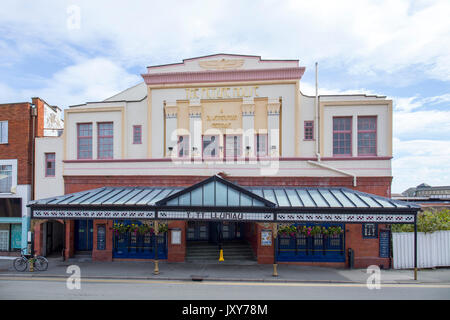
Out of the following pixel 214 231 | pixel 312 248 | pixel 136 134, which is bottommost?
pixel 312 248

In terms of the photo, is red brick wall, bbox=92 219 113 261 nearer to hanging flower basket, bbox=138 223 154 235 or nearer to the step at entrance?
hanging flower basket, bbox=138 223 154 235

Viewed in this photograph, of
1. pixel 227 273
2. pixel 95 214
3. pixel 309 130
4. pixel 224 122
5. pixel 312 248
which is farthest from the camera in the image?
pixel 224 122

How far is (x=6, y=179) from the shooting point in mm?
21703

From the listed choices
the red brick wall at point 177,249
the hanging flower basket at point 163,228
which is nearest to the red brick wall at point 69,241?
the hanging flower basket at point 163,228

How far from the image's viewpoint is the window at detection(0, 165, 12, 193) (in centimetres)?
2163

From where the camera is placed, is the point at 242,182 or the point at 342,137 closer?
the point at 242,182

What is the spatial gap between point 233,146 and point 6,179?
16.3 metres

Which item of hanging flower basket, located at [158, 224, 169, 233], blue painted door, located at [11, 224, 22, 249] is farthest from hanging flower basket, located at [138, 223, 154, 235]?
blue painted door, located at [11, 224, 22, 249]

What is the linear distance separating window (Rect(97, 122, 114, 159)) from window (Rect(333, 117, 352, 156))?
14989 mm

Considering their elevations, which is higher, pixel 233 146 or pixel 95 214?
pixel 233 146

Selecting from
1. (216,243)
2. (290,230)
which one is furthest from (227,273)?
(216,243)

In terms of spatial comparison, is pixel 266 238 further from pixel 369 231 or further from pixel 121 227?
pixel 121 227

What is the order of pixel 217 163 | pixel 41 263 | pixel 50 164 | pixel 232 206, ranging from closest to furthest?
pixel 232 206, pixel 41 263, pixel 217 163, pixel 50 164
